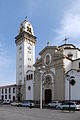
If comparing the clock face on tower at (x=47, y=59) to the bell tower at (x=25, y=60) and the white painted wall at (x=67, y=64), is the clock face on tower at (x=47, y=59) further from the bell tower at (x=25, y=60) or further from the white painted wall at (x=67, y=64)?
the bell tower at (x=25, y=60)

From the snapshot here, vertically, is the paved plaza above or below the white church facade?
below

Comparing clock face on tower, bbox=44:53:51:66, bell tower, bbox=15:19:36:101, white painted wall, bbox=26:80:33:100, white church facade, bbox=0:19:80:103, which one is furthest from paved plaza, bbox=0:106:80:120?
bell tower, bbox=15:19:36:101

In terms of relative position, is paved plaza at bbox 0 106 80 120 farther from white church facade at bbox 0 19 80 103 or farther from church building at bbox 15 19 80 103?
white church facade at bbox 0 19 80 103

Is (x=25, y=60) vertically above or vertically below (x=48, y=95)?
above

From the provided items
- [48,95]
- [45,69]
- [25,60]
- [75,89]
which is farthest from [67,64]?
[25,60]

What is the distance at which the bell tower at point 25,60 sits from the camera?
65.7 m

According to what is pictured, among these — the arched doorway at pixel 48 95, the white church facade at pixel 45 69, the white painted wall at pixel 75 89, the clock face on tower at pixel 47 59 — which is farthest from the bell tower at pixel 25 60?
the white painted wall at pixel 75 89

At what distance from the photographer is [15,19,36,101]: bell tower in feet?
216

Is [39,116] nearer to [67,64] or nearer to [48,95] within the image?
[67,64]

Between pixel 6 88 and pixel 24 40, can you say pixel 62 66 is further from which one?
pixel 6 88

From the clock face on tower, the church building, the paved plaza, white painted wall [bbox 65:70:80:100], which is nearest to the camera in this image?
the paved plaza

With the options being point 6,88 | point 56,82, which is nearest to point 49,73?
point 56,82

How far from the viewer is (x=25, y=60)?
69312 mm

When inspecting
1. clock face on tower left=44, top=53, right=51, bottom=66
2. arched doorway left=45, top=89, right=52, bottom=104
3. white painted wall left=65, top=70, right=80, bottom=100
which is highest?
clock face on tower left=44, top=53, right=51, bottom=66
